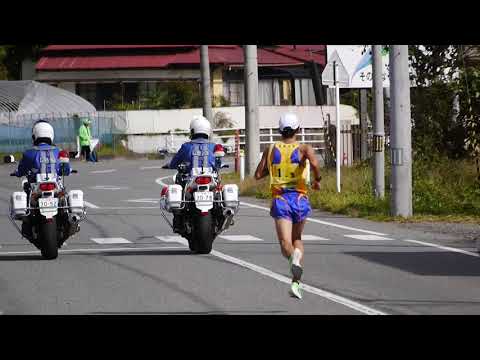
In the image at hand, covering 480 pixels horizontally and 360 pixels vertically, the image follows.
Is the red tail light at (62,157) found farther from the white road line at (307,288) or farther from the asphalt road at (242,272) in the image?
the white road line at (307,288)

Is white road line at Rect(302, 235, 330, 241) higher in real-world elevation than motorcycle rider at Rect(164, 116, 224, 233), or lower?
lower

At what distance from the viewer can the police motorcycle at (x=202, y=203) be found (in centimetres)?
1741

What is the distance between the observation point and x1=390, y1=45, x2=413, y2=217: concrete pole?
74.3 ft

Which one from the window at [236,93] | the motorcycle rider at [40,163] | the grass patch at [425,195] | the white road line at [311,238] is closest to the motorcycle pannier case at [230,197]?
the motorcycle rider at [40,163]

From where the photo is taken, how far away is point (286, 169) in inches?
538

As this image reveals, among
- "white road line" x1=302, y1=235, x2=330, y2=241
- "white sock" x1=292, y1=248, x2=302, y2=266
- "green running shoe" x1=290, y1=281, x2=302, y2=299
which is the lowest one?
"white road line" x1=302, y1=235, x2=330, y2=241

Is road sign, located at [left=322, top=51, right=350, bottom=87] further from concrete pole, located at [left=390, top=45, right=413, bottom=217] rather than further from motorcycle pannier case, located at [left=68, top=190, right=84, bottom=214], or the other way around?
motorcycle pannier case, located at [left=68, top=190, right=84, bottom=214]

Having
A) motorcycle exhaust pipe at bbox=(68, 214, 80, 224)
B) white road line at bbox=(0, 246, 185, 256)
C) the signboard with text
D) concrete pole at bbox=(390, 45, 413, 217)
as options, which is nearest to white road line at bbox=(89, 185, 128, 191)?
the signboard with text

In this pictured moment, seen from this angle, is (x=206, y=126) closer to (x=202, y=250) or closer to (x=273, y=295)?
(x=202, y=250)

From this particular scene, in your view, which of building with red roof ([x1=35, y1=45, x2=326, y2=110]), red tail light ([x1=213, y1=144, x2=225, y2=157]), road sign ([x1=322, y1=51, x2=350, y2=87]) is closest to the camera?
red tail light ([x1=213, y1=144, x2=225, y2=157])

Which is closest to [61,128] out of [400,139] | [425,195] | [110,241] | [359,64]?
[359,64]

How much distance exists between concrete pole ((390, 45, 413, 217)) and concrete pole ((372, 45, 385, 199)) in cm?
222

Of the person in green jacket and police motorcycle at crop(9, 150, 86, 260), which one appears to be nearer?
police motorcycle at crop(9, 150, 86, 260)
